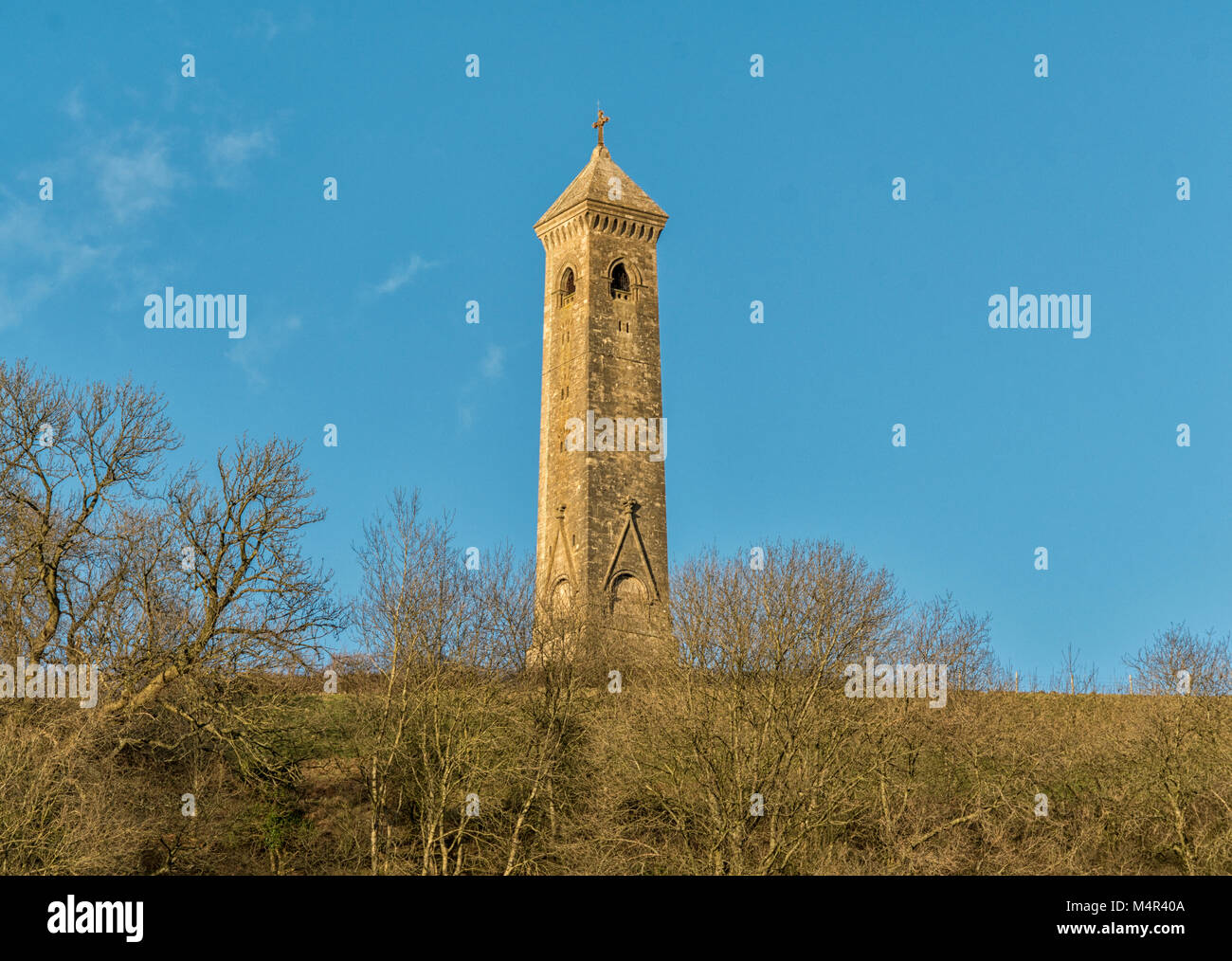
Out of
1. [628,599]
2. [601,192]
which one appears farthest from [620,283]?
[628,599]

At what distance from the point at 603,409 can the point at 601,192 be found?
1176 cm

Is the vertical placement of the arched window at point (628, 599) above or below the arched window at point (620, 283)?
below

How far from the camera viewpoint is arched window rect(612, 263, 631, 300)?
74250mm

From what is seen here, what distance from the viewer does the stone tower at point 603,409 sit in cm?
6894

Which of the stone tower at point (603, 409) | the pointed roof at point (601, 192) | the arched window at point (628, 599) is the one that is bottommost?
the arched window at point (628, 599)

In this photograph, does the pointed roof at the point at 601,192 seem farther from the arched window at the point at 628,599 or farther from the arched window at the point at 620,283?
the arched window at the point at 628,599

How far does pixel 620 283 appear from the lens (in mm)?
74875

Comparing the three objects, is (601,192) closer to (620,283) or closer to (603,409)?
(620,283)

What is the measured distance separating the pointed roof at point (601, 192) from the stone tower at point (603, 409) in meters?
0.08

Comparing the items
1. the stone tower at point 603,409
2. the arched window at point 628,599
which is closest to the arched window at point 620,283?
the stone tower at point 603,409

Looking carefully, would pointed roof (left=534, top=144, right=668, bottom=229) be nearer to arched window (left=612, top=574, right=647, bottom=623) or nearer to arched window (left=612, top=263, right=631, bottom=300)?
arched window (left=612, top=263, right=631, bottom=300)

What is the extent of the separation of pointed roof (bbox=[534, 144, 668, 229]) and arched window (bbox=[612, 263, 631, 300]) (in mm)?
3165

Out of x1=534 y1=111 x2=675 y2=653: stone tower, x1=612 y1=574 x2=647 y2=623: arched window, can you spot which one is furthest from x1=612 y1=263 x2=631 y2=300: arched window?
x1=612 y1=574 x2=647 y2=623: arched window
